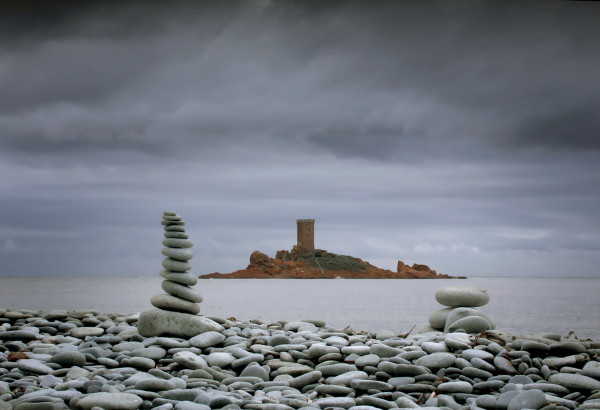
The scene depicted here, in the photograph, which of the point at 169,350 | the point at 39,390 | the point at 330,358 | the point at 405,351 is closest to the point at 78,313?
the point at 169,350

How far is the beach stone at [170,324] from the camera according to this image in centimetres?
1109

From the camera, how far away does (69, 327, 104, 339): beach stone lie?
11789 millimetres

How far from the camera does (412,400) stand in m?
7.26

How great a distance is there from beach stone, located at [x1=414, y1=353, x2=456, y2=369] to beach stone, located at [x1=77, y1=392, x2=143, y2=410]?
13.8 feet

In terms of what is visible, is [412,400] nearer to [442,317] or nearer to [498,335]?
[498,335]

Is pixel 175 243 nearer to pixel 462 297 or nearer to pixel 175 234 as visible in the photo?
pixel 175 234

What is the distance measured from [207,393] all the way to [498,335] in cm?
573

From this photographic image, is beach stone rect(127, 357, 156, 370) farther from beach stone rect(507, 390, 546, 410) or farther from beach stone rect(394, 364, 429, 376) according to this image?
beach stone rect(507, 390, 546, 410)

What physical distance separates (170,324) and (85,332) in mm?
2120

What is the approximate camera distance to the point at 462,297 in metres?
12.6

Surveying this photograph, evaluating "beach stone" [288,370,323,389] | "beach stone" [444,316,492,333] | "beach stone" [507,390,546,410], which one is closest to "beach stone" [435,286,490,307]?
"beach stone" [444,316,492,333]

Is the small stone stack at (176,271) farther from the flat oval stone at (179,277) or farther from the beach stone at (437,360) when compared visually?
the beach stone at (437,360)

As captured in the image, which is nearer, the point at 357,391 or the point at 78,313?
the point at 357,391

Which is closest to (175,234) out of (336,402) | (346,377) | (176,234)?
(176,234)
